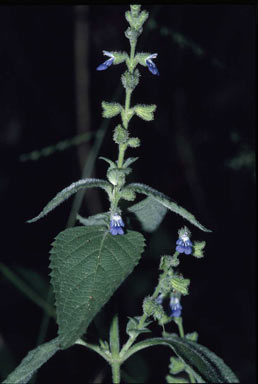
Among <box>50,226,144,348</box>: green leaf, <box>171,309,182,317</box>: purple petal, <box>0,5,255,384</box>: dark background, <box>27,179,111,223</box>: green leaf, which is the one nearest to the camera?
<box>50,226,144,348</box>: green leaf

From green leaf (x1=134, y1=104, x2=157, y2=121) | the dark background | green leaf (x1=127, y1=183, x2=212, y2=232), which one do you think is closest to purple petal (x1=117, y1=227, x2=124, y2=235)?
green leaf (x1=127, y1=183, x2=212, y2=232)

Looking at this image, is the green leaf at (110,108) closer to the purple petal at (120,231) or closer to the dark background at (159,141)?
the purple petal at (120,231)

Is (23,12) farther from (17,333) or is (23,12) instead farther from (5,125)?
(17,333)

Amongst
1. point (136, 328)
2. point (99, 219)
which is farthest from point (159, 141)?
point (136, 328)

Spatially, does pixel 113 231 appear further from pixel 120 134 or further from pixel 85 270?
pixel 120 134

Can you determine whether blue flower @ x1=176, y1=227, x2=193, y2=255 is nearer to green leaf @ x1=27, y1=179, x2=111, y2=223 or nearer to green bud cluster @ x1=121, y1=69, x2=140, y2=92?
green leaf @ x1=27, y1=179, x2=111, y2=223
